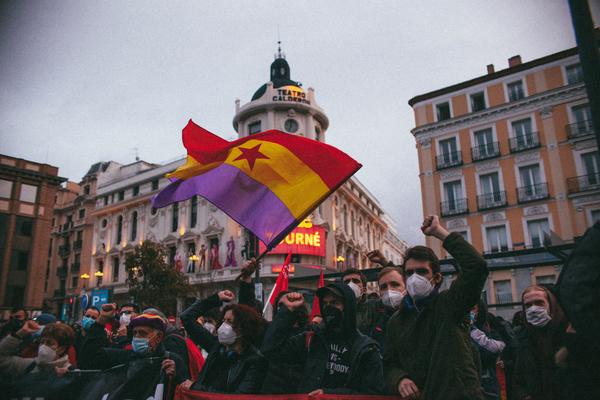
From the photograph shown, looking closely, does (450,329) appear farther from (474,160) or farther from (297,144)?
(474,160)

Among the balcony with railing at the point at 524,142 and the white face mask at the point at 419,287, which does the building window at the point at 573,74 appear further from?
the white face mask at the point at 419,287

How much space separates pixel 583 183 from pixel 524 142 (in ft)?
12.9

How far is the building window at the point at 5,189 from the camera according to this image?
35312 mm

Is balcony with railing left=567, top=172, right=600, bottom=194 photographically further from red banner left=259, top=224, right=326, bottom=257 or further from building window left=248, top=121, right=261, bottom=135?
building window left=248, top=121, right=261, bottom=135

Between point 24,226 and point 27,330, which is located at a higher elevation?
point 24,226

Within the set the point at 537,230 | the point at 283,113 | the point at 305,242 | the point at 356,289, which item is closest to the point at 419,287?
the point at 356,289

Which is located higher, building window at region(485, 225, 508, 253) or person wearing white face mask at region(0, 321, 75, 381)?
building window at region(485, 225, 508, 253)

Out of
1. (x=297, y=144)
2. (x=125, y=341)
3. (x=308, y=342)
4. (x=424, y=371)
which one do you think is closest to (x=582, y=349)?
(x=424, y=371)

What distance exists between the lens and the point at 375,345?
3.42 m

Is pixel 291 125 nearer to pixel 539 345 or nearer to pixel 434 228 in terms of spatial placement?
pixel 539 345

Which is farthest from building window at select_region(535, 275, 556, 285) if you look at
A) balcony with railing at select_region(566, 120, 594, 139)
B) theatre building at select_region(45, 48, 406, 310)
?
theatre building at select_region(45, 48, 406, 310)

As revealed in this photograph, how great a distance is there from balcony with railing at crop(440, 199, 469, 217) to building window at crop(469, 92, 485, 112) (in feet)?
20.2

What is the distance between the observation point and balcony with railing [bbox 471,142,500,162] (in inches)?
1054

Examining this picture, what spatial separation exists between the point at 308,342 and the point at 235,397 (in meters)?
0.74
